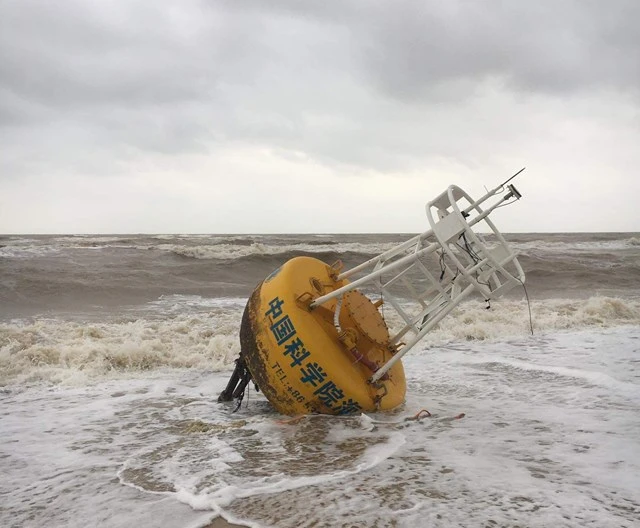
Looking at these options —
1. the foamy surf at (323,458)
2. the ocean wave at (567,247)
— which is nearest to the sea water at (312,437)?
the foamy surf at (323,458)

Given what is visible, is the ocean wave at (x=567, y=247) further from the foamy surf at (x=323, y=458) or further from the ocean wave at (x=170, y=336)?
the foamy surf at (x=323, y=458)

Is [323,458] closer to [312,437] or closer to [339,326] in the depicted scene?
[312,437]

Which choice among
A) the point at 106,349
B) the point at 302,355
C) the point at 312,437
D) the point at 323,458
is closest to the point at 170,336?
the point at 106,349

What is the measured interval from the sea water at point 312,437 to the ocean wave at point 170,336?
1.6 inches

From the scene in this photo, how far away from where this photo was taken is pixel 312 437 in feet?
17.3

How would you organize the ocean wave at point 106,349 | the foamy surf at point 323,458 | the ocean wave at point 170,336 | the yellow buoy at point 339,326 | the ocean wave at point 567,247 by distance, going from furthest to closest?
the ocean wave at point 567,247 → the ocean wave at point 170,336 → the ocean wave at point 106,349 → the yellow buoy at point 339,326 → the foamy surf at point 323,458

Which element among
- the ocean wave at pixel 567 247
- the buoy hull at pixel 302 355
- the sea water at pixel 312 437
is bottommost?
the sea water at pixel 312 437

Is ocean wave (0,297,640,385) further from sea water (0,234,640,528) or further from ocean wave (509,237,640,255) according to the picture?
ocean wave (509,237,640,255)

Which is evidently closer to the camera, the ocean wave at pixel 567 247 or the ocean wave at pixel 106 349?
the ocean wave at pixel 106 349

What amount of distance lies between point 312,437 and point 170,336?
5.77 metres

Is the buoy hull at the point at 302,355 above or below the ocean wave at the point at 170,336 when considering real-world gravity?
above

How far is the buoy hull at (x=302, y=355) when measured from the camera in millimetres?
5645

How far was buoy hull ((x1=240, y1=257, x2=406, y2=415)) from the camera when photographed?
5.64 metres

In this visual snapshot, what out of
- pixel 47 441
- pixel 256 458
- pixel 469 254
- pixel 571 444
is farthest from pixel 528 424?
pixel 47 441
